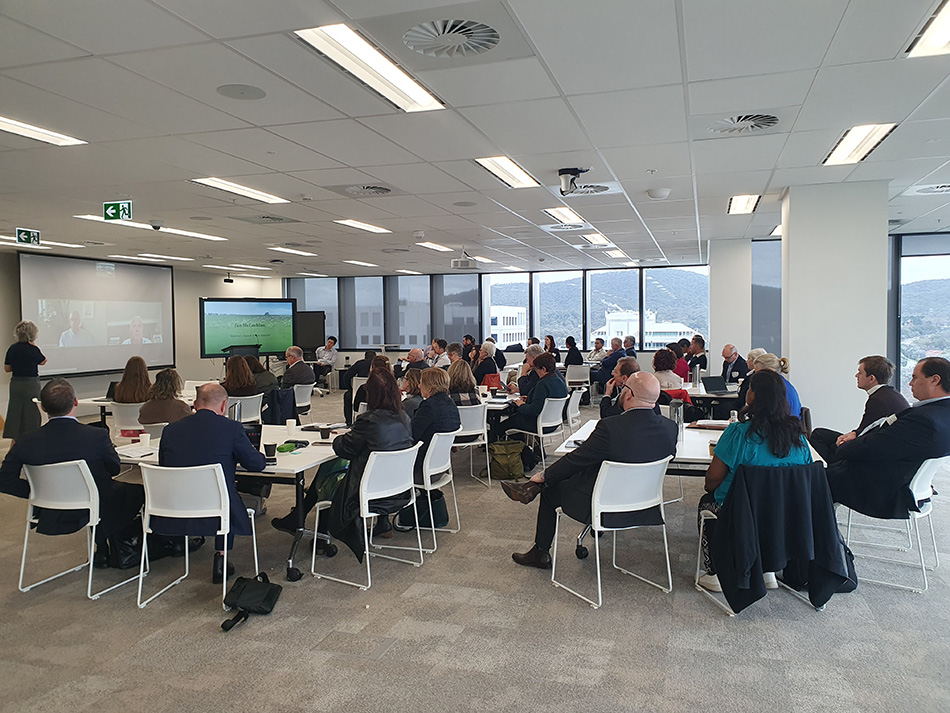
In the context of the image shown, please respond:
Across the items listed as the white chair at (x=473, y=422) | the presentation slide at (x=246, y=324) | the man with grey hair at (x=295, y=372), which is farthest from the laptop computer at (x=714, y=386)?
the presentation slide at (x=246, y=324)

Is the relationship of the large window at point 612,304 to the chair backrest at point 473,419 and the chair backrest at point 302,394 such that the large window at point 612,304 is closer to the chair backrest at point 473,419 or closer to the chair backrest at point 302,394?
the chair backrest at point 302,394

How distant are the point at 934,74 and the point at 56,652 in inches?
223

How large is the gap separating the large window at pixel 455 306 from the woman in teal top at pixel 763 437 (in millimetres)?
14155

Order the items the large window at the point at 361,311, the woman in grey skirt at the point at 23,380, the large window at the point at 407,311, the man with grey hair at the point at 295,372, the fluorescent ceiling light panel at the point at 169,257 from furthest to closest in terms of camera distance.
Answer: the large window at the point at 361,311 → the large window at the point at 407,311 → the fluorescent ceiling light panel at the point at 169,257 → the man with grey hair at the point at 295,372 → the woman in grey skirt at the point at 23,380

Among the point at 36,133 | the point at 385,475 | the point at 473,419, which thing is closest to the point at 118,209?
the point at 36,133

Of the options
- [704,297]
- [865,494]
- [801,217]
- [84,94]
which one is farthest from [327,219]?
[704,297]

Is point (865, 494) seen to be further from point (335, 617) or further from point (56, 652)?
point (56, 652)

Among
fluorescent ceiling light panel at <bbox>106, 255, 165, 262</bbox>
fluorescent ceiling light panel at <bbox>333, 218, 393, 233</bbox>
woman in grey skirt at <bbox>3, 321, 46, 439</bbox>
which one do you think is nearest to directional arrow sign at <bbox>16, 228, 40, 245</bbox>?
woman in grey skirt at <bbox>3, 321, 46, 439</bbox>

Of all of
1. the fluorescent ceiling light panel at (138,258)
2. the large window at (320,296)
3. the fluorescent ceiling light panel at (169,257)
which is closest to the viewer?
the fluorescent ceiling light panel at (169,257)

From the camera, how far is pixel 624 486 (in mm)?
3828

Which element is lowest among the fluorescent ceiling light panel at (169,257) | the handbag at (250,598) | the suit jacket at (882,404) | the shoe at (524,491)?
the handbag at (250,598)

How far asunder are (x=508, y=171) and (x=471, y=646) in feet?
13.6

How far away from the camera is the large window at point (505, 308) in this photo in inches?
695

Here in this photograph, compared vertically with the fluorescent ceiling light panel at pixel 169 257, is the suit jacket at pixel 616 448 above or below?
below
